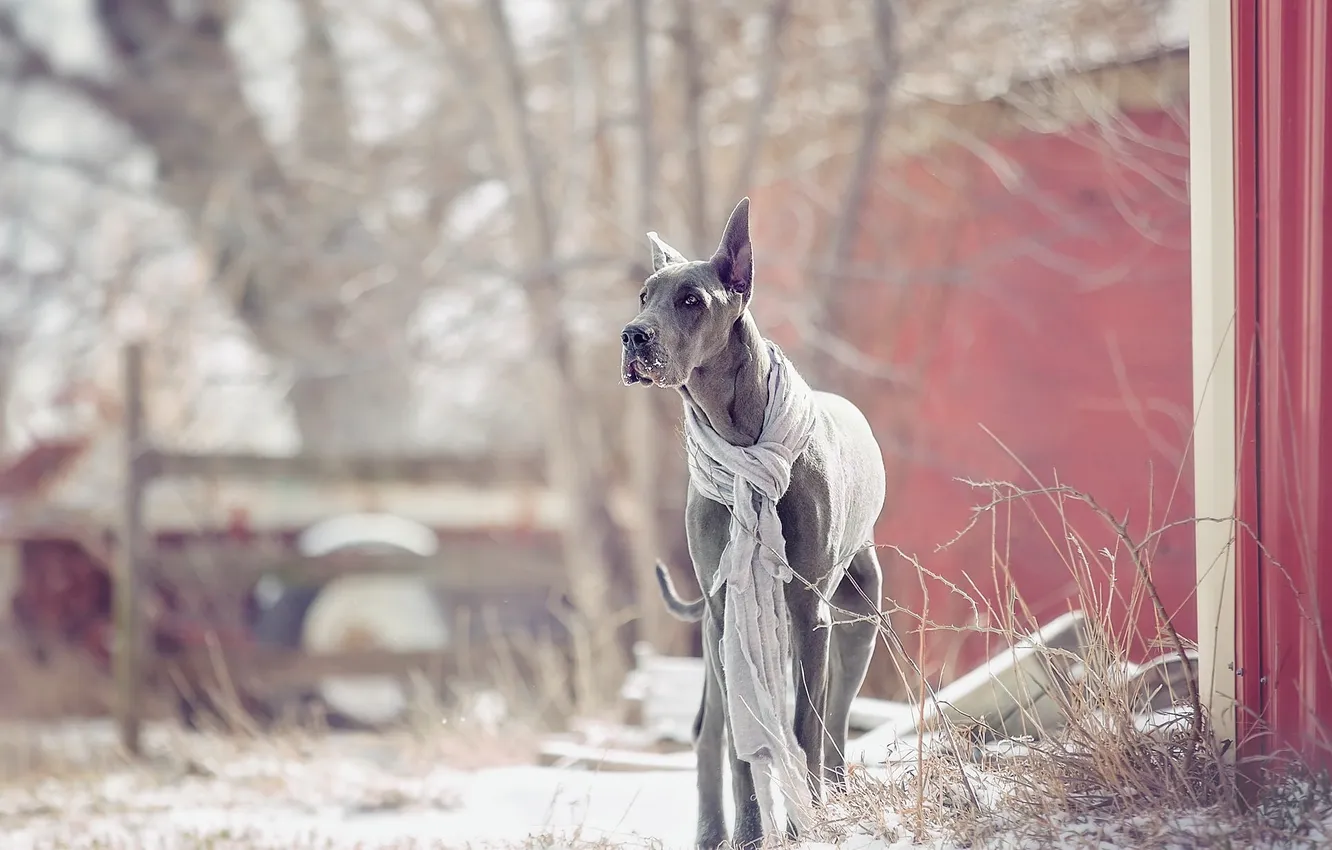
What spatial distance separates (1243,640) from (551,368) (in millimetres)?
5032

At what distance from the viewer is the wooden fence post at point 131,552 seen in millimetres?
6957

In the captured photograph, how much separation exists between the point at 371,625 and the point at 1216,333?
240 inches

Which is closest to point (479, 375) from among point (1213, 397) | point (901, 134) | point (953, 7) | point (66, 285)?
point (66, 285)

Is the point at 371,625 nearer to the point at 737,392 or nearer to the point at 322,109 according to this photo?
the point at 322,109

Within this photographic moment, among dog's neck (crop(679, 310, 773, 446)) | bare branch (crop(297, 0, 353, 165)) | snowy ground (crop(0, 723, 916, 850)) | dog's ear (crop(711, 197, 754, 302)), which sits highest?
bare branch (crop(297, 0, 353, 165))

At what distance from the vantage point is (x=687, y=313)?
9.02ft

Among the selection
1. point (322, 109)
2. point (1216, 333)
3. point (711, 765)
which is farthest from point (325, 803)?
point (322, 109)

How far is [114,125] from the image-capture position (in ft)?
33.0

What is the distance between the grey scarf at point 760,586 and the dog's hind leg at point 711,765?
256 millimetres

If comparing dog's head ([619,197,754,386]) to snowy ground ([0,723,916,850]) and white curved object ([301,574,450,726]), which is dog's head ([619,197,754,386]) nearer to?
snowy ground ([0,723,916,850])

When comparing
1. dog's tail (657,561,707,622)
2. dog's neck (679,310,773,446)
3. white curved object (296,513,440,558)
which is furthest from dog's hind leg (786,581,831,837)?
white curved object (296,513,440,558)

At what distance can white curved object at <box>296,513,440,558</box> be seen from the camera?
802 cm

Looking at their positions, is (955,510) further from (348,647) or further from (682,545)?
(348,647)

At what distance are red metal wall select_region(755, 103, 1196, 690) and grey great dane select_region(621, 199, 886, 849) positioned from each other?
136 inches
